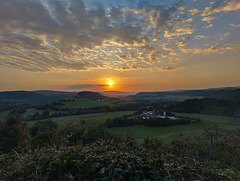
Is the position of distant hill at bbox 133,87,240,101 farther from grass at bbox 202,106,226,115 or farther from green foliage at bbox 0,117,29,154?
green foliage at bbox 0,117,29,154

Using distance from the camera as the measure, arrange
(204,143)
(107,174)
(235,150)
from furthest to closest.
A: (204,143) → (235,150) → (107,174)

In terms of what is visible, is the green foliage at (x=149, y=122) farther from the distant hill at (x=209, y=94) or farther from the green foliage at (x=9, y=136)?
the distant hill at (x=209, y=94)

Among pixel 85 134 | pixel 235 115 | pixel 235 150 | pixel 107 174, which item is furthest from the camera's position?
pixel 235 115

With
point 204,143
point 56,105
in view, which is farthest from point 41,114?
point 204,143

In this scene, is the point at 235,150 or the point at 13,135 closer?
the point at 235,150

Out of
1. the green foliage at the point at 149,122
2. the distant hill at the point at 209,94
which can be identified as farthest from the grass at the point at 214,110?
A: the green foliage at the point at 149,122

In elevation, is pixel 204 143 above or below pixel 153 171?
below

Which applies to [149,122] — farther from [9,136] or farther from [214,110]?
[9,136]

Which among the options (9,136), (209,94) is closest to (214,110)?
(209,94)

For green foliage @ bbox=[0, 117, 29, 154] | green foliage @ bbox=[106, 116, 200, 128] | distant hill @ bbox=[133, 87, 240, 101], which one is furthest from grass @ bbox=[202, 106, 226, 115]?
green foliage @ bbox=[0, 117, 29, 154]

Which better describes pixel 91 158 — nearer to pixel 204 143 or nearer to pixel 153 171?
pixel 153 171

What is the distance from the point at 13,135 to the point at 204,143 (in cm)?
2787

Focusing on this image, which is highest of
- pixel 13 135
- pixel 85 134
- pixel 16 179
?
pixel 16 179

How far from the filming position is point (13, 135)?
19844mm
